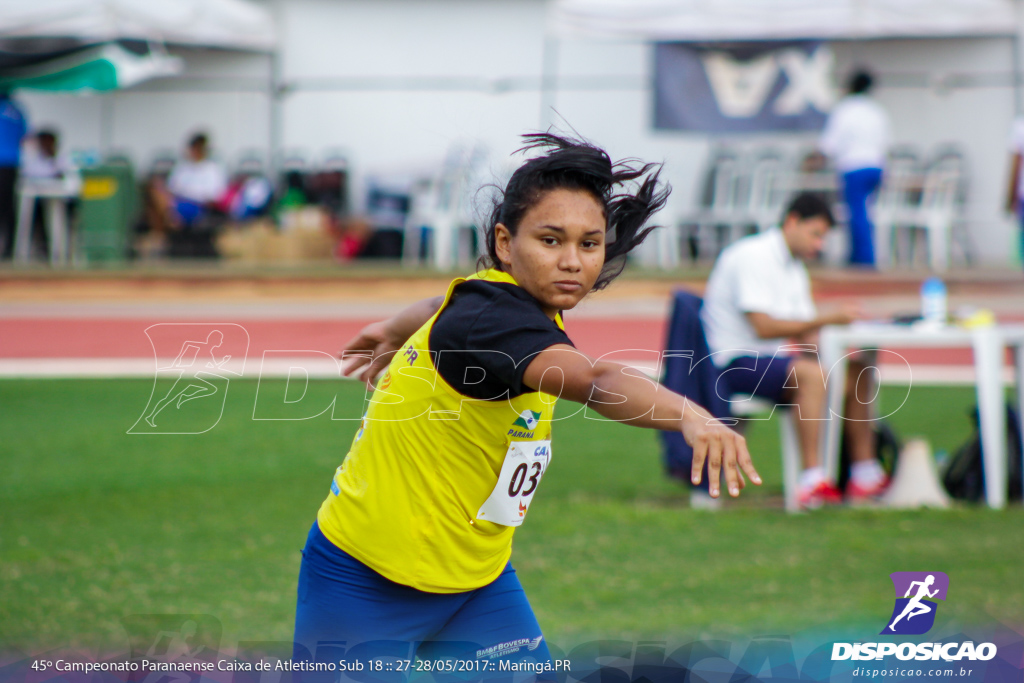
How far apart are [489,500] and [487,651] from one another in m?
0.33

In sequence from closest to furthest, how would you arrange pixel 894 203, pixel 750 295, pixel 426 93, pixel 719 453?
pixel 719 453, pixel 750 295, pixel 894 203, pixel 426 93

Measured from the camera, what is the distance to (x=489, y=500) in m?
2.37

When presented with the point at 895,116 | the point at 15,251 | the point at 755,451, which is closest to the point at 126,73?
the point at 15,251

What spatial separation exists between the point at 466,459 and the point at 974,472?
413 cm

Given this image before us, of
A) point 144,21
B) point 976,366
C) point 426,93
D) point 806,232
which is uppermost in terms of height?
point 144,21

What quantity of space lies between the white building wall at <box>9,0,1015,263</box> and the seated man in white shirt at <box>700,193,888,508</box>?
9080 mm

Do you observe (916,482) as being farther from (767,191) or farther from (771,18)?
(767,191)

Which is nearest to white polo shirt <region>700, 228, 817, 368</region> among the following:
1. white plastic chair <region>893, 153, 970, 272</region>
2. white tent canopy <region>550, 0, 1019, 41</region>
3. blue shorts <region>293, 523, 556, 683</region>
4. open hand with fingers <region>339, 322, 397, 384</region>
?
open hand with fingers <region>339, 322, 397, 384</region>

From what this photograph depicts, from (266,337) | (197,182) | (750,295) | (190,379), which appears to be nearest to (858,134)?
(266,337)

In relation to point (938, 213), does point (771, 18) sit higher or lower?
higher

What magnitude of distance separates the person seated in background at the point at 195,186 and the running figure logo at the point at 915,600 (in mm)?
11553

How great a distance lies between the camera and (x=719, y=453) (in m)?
1.88

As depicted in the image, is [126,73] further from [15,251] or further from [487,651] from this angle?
[487,651]

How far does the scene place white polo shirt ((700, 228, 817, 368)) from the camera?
19.3ft
